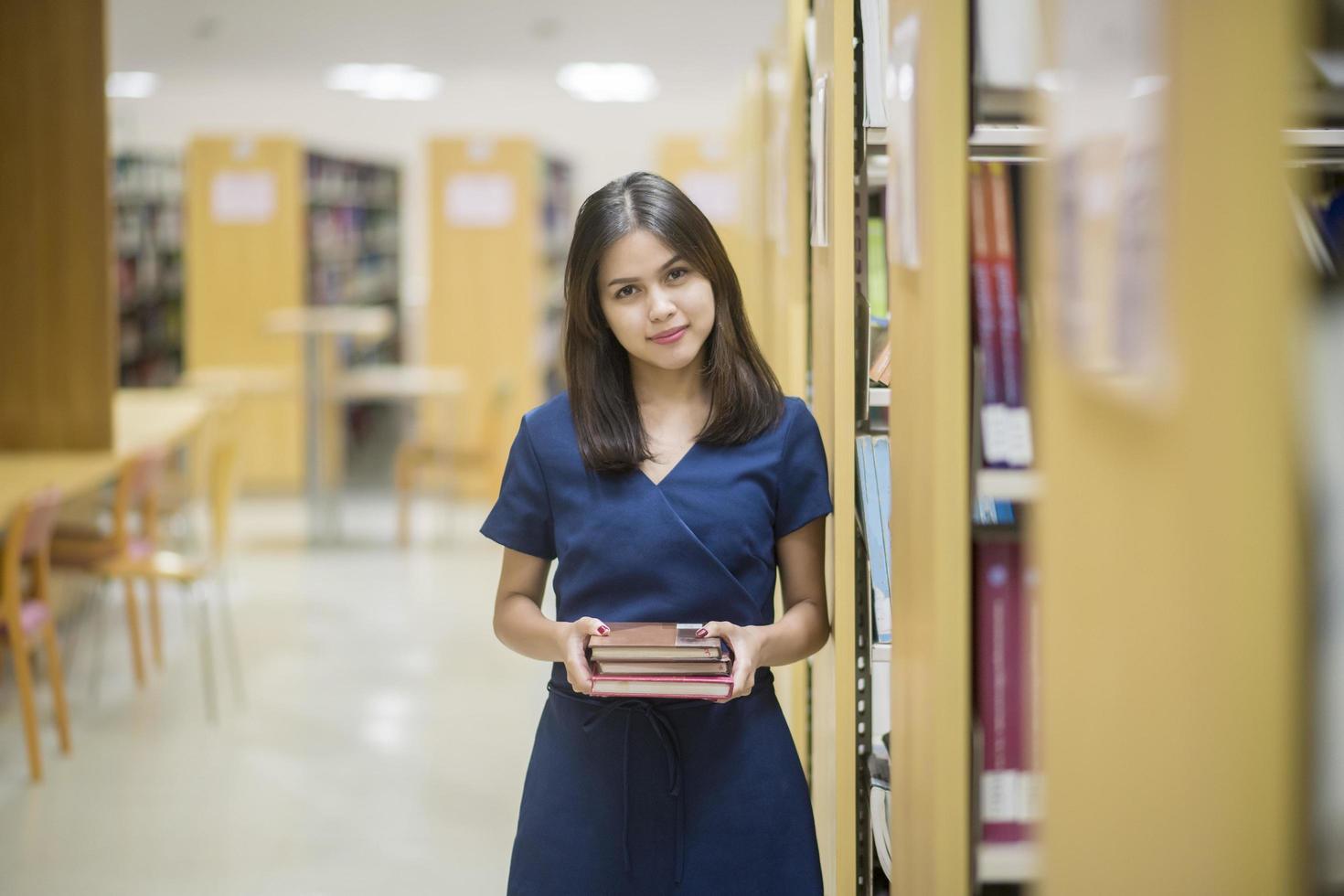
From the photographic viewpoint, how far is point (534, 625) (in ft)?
5.64

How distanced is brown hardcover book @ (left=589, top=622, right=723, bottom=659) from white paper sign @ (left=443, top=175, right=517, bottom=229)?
791 centimetres

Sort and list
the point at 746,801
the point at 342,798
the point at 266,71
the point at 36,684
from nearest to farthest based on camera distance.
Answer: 1. the point at 746,801
2. the point at 342,798
3. the point at 36,684
4. the point at 266,71

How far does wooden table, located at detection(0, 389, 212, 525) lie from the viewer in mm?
4551

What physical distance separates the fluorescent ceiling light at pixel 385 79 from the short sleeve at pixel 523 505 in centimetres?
905

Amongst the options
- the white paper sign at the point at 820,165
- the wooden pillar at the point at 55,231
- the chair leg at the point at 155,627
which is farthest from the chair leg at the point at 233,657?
the white paper sign at the point at 820,165

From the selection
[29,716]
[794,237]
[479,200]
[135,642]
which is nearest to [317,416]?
[479,200]

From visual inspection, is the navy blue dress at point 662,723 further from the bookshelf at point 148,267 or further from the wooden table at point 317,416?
the bookshelf at point 148,267

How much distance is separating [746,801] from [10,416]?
4649 mm

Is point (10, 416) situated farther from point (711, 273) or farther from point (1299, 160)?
point (1299, 160)

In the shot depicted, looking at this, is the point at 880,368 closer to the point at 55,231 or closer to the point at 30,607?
the point at 30,607

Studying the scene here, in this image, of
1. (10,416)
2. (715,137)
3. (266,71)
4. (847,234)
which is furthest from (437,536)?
(847,234)

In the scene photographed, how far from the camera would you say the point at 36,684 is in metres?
5.11

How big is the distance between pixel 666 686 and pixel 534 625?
220mm

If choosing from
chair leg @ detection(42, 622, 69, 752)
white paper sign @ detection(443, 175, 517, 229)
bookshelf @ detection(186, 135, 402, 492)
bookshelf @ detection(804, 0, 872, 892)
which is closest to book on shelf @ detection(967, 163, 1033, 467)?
bookshelf @ detection(804, 0, 872, 892)
